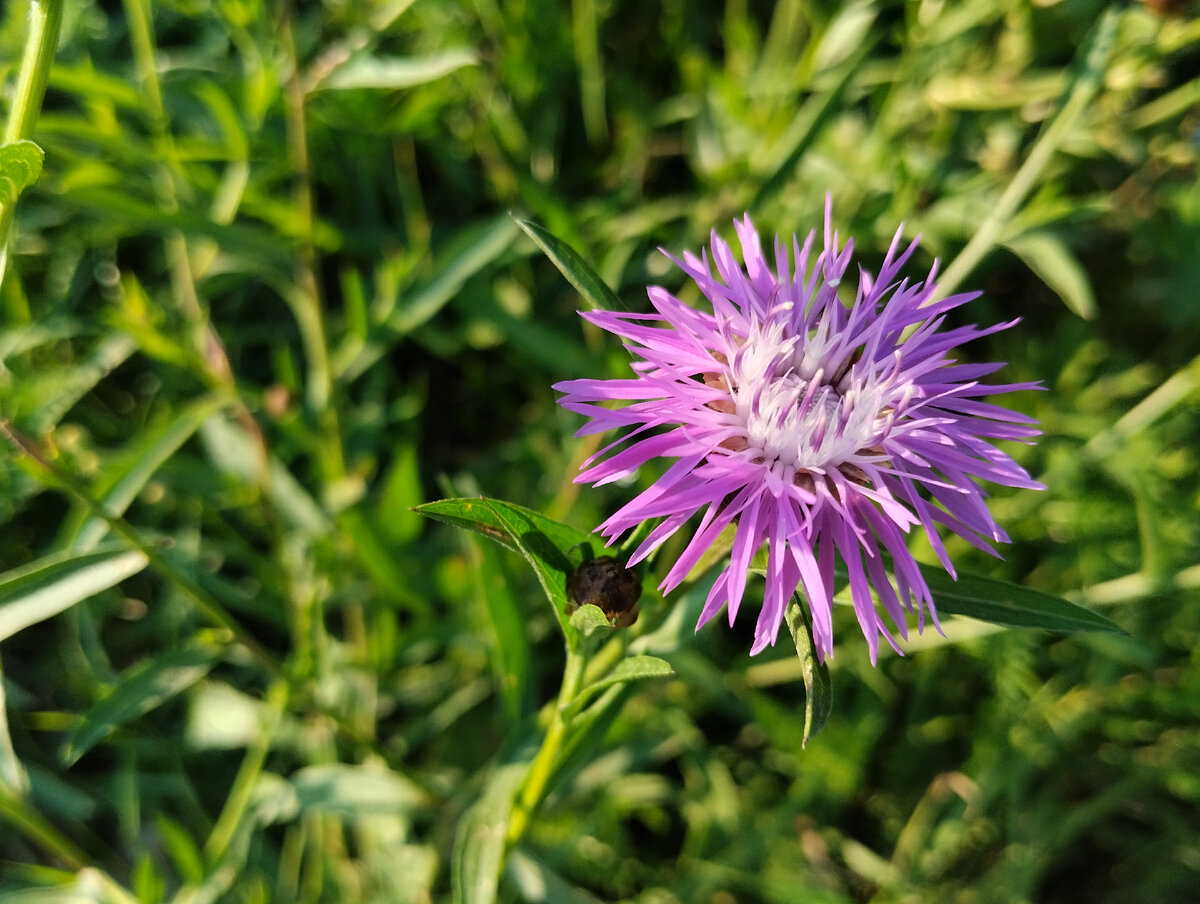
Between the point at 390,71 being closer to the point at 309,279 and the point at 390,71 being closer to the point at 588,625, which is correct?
the point at 309,279

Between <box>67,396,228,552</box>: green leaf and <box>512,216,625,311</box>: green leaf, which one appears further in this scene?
<box>67,396,228,552</box>: green leaf

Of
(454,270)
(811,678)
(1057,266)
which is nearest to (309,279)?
(454,270)

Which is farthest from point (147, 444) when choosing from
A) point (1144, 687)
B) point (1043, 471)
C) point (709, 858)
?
point (1144, 687)

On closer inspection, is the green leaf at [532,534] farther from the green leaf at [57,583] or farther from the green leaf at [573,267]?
the green leaf at [57,583]

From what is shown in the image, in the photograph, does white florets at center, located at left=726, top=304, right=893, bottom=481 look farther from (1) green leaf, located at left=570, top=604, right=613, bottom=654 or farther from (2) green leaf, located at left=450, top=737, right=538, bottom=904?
(2) green leaf, located at left=450, top=737, right=538, bottom=904

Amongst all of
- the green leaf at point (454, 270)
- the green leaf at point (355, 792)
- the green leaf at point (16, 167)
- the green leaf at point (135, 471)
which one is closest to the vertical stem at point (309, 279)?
the green leaf at point (454, 270)

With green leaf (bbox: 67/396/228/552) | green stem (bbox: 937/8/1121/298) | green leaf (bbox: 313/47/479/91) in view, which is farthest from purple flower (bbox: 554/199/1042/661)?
green leaf (bbox: 67/396/228/552)
